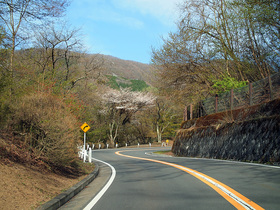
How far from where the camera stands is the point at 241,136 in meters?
15.3

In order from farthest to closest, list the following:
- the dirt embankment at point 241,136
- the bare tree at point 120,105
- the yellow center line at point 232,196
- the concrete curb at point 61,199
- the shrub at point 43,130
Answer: the bare tree at point 120,105
the dirt embankment at point 241,136
the shrub at point 43,130
the concrete curb at point 61,199
the yellow center line at point 232,196

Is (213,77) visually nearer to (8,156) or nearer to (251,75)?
(251,75)

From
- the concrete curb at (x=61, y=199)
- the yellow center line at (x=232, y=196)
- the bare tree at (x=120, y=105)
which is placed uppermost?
the bare tree at (x=120, y=105)

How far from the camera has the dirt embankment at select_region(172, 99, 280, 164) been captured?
12648 mm

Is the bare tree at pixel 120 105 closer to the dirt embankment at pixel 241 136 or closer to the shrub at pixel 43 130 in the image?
the dirt embankment at pixel 241 136

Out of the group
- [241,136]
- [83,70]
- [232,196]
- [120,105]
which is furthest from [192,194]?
[120,105]

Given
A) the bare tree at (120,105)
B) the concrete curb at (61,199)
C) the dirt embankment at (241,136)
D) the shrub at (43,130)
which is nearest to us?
the concrete curb at (61,199)

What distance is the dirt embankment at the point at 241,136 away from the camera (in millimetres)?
12648

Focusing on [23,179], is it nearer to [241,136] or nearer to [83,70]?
[241,136]

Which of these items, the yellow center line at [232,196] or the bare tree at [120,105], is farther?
the bare tree at [120,105]

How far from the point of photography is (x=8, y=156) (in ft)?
25.5

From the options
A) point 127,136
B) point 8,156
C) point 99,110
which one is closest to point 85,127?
point 8,156

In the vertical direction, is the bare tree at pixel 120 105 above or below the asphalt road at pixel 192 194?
above

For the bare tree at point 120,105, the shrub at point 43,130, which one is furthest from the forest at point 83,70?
the bare tree at point 120,105
